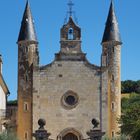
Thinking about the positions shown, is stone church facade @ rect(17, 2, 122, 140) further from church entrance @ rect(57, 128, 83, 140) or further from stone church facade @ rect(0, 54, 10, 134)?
stone church facade @ rect(0, 54, 10, 134)

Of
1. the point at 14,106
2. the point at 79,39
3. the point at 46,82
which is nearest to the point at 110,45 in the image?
the point at 79,39

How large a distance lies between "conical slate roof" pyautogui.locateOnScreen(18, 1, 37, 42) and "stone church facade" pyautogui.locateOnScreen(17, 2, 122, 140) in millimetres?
126

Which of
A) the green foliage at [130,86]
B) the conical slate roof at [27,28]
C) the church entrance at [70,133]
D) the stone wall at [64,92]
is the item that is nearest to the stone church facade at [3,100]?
the stone wall at [64,92]

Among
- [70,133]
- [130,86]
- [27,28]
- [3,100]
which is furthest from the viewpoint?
[130,86]

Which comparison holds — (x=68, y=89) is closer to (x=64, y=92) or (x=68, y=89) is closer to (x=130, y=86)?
(x=64, y=92)

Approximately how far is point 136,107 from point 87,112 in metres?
9.66

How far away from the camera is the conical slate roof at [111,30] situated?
72188 millimetres

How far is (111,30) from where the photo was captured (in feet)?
238

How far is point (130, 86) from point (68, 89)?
72.4 metres

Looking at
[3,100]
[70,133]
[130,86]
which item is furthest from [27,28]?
[130,86]

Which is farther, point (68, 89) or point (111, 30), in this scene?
point (111, 30)

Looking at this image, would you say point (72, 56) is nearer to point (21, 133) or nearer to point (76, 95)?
point (76, 95)

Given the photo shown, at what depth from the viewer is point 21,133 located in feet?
230

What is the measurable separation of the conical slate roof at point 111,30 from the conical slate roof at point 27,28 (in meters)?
7.70
